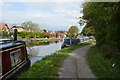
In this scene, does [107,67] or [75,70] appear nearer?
[75,70]

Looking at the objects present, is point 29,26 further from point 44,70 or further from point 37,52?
point 44,70

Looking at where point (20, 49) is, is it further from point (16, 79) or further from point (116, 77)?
point (116, 77)

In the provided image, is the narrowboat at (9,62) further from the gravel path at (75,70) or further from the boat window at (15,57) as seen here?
the gravel path at (75,70)

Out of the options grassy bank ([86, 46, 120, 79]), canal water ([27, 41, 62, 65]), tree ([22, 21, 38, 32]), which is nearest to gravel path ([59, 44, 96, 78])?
grassy bank ([86, 46, 120, 79])

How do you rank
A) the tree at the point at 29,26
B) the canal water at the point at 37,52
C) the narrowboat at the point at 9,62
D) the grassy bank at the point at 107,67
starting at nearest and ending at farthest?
the narrowboat at the point at 9,62
the grassy bank at the point at 107,67
the canal water at the point at 37,52
the tree at the point at 29,26

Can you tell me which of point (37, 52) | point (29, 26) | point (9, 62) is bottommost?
point (37, 52)

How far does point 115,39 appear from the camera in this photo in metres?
6.86

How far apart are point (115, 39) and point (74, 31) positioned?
241 ft

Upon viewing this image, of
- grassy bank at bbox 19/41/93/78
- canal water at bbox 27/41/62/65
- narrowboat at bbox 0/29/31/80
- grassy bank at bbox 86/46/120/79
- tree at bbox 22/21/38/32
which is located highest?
tree at bbox 22/21/38/32

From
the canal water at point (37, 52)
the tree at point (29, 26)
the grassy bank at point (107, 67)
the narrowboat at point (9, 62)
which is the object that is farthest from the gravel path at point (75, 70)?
the tree at point (29, 26)

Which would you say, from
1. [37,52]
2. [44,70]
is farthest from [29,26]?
[44,70]

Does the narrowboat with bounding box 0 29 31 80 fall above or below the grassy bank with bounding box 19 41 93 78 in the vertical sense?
above

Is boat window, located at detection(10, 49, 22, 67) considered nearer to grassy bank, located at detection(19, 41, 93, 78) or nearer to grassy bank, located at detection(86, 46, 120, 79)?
grassy bank, located at detection(19, 41, 93, 78)

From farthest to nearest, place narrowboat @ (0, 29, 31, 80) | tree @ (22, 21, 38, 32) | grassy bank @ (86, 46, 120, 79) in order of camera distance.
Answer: tree @ (22, 21, 38, 32) < grassy bank @ (86, 46, 120, 79) < narrowboat @ (0, 29, 31, 80)
